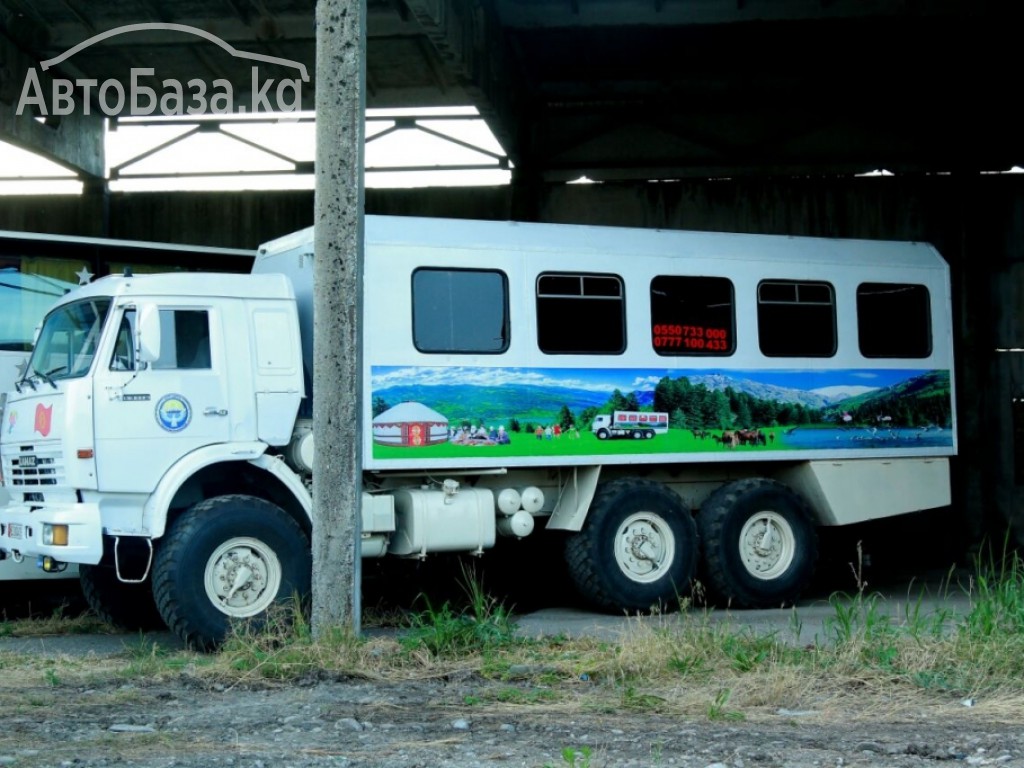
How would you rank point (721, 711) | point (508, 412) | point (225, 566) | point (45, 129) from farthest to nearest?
point (45, 129) → point (508, 412) → point (225, 566) → point (721, 711)

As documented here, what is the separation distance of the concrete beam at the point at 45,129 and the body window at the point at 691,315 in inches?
399

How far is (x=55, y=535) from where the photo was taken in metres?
10.7

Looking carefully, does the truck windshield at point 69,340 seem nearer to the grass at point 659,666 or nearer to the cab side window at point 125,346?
the cab side window at point 125,346

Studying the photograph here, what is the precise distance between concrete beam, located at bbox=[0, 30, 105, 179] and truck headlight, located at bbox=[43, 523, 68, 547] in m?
9.69

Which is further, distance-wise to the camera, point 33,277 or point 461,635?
point 33,277

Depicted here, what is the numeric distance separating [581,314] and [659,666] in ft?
Answer: 15.9

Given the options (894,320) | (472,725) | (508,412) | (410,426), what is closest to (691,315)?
(508,412)

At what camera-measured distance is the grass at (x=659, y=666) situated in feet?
Result: 26.0

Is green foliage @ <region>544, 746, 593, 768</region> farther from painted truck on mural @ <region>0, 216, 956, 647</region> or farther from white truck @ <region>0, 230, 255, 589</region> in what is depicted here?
white truck @ <region>0, 230, 255, 589</region>

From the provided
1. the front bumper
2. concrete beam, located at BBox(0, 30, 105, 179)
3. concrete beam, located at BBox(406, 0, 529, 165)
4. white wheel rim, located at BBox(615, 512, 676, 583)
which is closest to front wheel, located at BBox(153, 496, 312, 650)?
the front bumper

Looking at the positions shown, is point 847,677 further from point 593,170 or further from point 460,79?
point 593,170

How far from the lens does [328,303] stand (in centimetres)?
1014

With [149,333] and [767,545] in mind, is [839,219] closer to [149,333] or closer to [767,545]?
[767,545]

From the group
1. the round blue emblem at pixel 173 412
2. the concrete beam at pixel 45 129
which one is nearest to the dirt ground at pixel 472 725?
the round blue emblem at pixel 173 412
